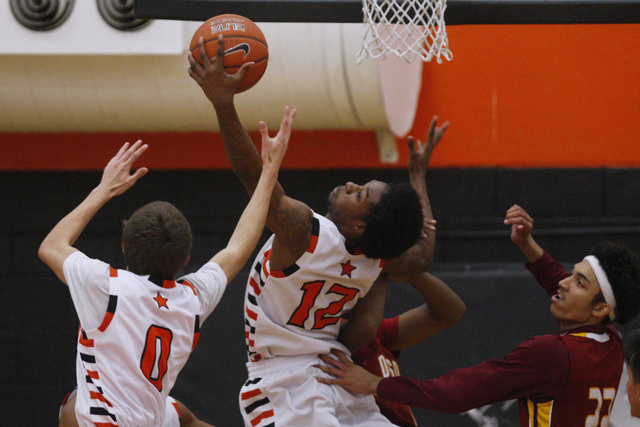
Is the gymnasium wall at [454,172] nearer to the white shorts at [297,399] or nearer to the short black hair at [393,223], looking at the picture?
the white shorts at [297,399]

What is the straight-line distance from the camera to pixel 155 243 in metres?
2.53

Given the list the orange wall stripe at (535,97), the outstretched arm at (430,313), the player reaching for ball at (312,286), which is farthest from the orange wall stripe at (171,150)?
the player reaching for ball at (312,286)

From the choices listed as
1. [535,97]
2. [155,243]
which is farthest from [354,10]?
[535,97]

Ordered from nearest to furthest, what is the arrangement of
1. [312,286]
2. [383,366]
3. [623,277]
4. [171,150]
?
[623,277]
[312,286]
[383,366]
[171,150]

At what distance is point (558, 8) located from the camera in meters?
3.34

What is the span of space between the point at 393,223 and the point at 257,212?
24.1 inches

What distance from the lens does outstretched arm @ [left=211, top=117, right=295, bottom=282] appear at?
2713mm

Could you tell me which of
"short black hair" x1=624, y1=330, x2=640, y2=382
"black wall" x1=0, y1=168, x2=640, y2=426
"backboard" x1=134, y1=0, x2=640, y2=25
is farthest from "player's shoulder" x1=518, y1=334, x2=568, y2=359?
"black wall" x1=0, y1=168, x2=640, y2=426

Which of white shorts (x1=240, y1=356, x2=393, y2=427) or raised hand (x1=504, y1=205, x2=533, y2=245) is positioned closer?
white shorts (x1=240, y1=356, x2=393, y2=427)

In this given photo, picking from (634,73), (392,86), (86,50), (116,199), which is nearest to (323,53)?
(392,86)

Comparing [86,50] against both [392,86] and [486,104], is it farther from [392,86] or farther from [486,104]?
[486,104]

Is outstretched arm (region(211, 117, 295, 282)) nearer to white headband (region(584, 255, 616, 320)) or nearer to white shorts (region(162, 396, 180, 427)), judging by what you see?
white shorts (region(162, 396, 180, 427))

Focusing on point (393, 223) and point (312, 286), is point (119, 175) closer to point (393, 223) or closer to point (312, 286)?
point (312, 286)

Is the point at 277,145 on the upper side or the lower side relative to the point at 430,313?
upper
